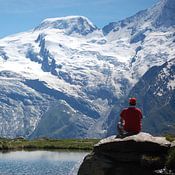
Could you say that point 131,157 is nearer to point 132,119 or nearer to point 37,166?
point 132,119

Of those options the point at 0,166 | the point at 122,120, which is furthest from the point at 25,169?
the point at 122,120

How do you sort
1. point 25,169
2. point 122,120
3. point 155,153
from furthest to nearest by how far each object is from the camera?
1. point 25,169
2. point 122,120
3. point 155,153

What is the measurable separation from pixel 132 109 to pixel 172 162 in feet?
18.4

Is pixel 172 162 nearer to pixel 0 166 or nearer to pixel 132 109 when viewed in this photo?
pixel 132 109

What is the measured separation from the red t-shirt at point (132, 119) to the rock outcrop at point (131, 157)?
4.23 ft

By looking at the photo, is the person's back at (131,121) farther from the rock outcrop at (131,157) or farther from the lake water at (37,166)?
the lake water at (37,166)

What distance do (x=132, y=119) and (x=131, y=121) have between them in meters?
0.16

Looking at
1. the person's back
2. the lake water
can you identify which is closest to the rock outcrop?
the person's back

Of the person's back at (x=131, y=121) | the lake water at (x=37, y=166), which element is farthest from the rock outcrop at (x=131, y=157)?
the lake water at (x=37, y=166)

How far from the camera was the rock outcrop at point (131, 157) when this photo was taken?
109 ft

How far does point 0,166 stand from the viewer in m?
120

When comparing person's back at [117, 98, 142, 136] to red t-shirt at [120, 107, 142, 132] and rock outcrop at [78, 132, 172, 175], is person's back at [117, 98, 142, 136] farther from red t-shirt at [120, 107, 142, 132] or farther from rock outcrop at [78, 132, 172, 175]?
rock outcrop at [78, 132, 172, 175]

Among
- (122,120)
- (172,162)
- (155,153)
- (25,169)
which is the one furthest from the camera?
(25,169)

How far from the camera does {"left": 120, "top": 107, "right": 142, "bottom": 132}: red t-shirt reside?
1407 inches
